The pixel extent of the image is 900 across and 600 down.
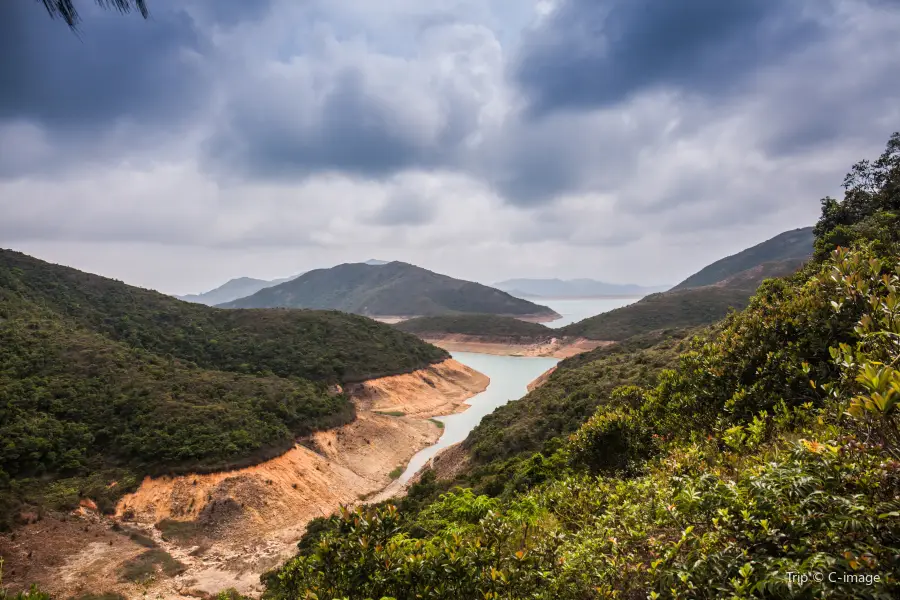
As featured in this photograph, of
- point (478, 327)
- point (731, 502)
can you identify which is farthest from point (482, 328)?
point (731, 502)

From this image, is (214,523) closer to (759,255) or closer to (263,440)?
(263,440)

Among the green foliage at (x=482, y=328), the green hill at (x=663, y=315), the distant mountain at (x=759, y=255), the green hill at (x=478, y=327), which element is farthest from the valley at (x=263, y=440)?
the distant mountain at (x=759, y=255)

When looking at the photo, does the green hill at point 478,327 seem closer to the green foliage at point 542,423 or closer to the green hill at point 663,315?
the green hill at point 663,315

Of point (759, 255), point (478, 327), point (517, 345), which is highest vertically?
point (759, 255)

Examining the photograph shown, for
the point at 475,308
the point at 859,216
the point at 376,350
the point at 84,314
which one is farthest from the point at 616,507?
the point at 475,308

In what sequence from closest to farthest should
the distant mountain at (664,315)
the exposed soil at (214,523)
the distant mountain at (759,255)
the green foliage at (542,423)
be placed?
the exposed soil at (214,523) < the green foliage at (542,423) < the distant mountain at (664,315) < the distant mountain at (759,255)

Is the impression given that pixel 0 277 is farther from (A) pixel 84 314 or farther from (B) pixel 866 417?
(B) pixel 866 417
